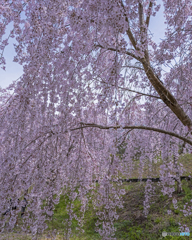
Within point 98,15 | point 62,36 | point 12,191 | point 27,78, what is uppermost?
point 62,36

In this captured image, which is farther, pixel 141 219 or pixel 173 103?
pixel 141 219

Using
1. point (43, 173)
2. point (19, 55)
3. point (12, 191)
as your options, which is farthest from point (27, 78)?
point (12, 191)

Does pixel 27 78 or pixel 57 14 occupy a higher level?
pixel 57 14

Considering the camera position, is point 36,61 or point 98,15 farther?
point 36,61

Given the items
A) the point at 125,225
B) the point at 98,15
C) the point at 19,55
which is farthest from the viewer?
the point at 125,225

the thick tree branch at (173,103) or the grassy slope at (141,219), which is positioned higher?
the thick tree branch at (173,103)

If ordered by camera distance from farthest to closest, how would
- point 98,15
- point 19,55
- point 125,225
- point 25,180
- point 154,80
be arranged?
point 125,225 → point 154,80 → point 25,180 → point 19,55 → point 98,15

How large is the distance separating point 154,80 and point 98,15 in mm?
1774

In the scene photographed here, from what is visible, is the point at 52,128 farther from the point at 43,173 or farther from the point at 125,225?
the point at 125,225

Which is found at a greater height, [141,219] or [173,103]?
[173,103]

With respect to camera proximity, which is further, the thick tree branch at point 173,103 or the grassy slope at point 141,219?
the grassy slope at point 141,219

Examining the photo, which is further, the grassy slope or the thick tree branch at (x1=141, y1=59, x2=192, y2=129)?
the grassy slope

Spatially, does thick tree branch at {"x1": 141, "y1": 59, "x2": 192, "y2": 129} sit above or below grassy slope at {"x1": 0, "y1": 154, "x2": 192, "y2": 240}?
above

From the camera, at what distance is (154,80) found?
334cm
